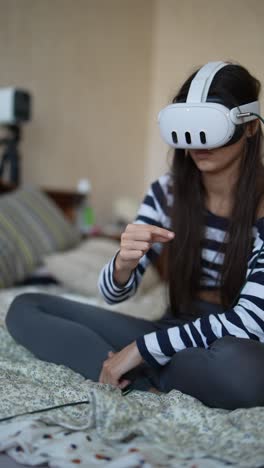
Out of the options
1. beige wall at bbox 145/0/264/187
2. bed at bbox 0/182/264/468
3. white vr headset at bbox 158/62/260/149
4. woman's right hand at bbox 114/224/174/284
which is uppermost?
beige wall at bbox 145/0/264/187

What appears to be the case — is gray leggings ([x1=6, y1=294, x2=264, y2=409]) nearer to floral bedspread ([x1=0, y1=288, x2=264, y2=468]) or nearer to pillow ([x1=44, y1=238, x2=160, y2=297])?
floral bedspread ([x1=0, y1=288, x2=264, y2=468])

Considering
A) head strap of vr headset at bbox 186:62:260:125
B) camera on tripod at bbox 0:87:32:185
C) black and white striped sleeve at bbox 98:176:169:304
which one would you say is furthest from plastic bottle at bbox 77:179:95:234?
head strap of vr headset at bbox 186:62:260:125

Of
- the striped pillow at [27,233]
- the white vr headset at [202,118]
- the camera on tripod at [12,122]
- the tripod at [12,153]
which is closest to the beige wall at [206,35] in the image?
the white vr headset at [202,118]

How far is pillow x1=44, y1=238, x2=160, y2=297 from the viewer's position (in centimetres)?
186

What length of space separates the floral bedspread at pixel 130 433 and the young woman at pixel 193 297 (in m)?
0.07

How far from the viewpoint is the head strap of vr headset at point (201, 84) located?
1.02 meters

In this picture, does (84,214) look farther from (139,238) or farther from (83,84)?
(139,238)

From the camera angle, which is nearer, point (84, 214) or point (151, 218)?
point (151, 218)

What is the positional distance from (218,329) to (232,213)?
0.27 meters

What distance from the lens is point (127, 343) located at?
116cm

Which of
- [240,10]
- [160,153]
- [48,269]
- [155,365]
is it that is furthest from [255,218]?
[48,269]

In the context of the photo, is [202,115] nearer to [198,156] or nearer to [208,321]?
[198,156]

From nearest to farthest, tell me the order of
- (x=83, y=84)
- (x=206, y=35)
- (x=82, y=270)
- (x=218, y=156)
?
(x=218, y=156) → (x=206, y=35) → (x=82, y=270) → (x=83, y=84)

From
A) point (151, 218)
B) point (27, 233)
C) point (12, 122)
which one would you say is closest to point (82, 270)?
point (27, 233)
